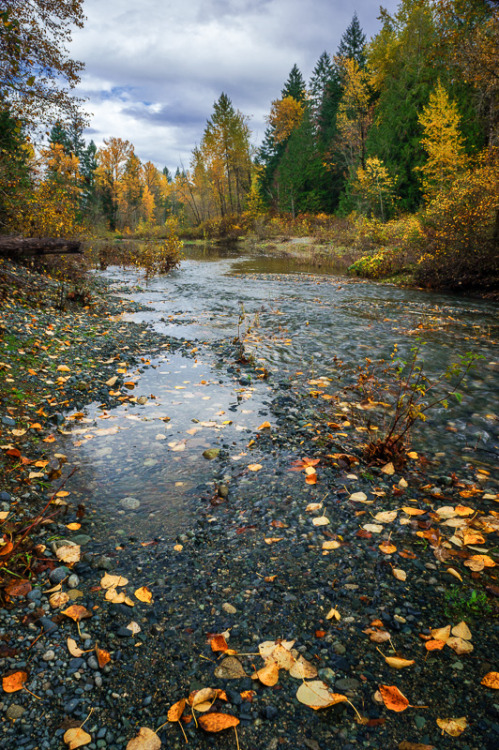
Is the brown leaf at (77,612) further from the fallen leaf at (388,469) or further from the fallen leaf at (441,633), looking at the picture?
the fallen leaf at (388,469)

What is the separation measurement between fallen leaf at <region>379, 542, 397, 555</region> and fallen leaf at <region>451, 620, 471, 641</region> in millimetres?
580

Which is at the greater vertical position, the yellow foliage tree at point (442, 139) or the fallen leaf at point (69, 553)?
the yellow foliage tree at point (442, 139)

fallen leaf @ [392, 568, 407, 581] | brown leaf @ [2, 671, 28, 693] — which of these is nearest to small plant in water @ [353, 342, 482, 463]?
fallen leaf @ [392, 568, 407, 581]

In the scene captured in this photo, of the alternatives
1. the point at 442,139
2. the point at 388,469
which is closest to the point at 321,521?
the point at 388,469

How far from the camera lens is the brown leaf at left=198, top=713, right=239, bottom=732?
159 cm

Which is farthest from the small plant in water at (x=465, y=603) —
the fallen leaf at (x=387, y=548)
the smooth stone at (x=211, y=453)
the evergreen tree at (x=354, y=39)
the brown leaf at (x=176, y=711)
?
the evergreen tree at (x=354, y=39)

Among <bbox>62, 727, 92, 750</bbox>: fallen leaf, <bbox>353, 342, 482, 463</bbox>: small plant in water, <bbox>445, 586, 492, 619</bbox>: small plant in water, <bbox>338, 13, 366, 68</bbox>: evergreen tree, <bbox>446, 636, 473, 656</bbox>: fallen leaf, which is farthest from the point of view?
<bbox>338, 13, 366, 68</bbox>: evergreen tree

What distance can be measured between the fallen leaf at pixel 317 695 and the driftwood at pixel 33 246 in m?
10.4

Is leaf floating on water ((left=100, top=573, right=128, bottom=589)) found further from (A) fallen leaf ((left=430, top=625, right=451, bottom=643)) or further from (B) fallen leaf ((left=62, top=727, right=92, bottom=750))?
(A) fallen leaf ((left=430, top=625, right=451, bottom=643))

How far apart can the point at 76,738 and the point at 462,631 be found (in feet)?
6.31

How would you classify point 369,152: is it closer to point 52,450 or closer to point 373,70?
point 373,70

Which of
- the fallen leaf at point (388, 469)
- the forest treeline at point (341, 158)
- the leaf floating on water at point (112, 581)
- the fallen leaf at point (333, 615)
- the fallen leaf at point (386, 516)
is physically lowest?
the fallen leaf at point (333, 615)

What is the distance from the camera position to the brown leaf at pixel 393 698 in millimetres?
1669

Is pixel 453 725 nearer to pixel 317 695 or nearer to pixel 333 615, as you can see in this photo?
pixel 317 695
